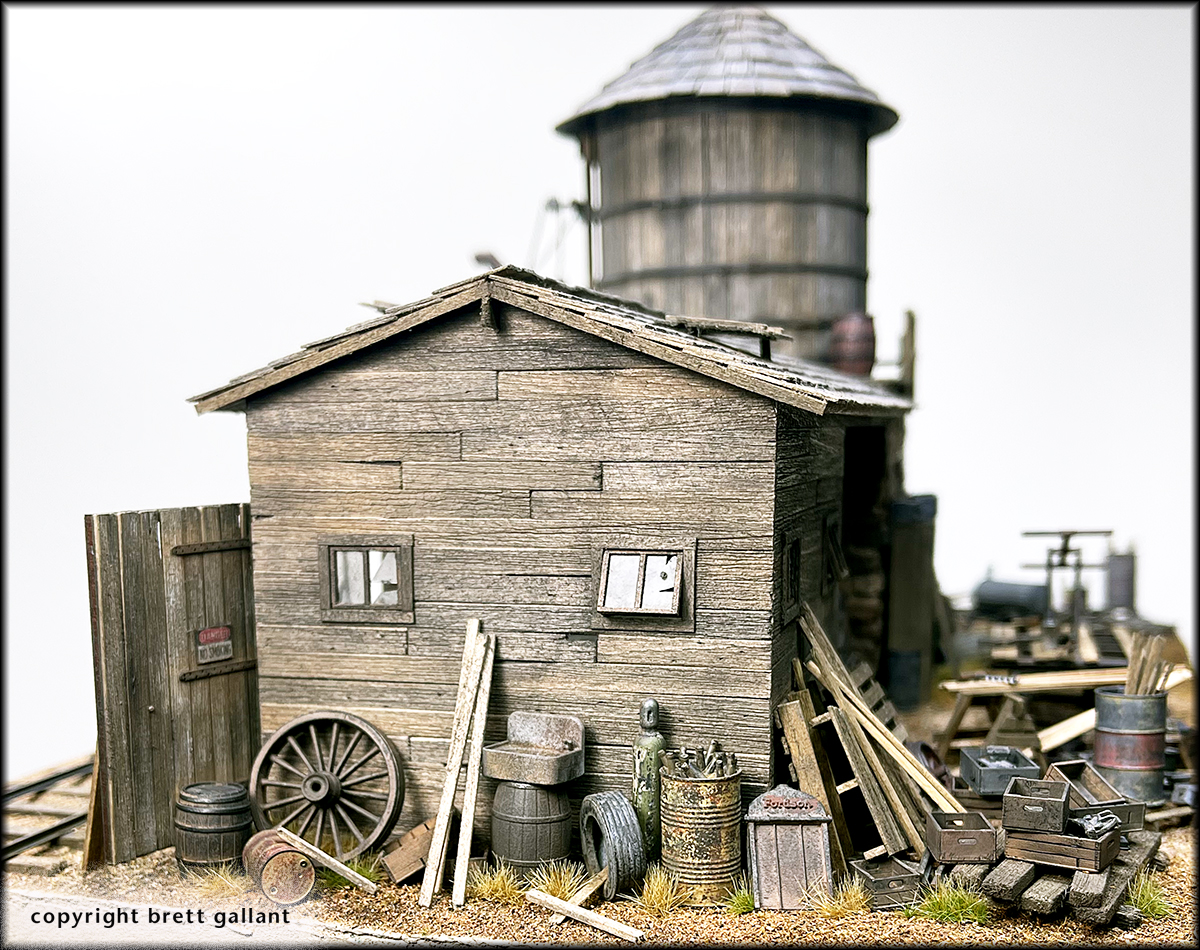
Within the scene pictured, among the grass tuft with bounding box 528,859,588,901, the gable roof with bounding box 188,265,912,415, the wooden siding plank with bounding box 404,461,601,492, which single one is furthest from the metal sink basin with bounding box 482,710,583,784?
the gable roof with bounding box 188,265,912,415

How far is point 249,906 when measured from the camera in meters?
9.63

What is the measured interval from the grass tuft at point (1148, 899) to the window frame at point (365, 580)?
644 centimetres

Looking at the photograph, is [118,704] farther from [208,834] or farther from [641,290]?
[641,290]

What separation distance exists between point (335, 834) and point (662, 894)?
305 centimetres

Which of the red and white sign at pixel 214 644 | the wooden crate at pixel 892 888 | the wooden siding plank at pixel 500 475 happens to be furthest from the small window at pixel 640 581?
the red and white sign at pixel 214 644

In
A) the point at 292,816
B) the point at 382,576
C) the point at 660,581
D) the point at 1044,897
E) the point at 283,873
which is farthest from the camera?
the point at 382,576

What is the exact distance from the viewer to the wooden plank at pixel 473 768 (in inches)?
376

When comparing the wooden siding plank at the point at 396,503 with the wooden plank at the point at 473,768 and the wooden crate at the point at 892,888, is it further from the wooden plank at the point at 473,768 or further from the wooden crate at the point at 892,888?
the wooden crate at the point at 892,888

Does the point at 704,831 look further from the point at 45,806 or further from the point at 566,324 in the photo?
the point at 45,806

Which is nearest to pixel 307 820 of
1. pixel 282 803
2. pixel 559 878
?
pixel 282 803

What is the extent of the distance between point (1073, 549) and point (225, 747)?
399 inches

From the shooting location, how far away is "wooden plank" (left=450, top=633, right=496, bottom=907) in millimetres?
9555

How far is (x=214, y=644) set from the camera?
36.7 feet

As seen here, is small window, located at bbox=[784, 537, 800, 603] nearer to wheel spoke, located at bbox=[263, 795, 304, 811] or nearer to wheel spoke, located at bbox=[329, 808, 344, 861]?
wheel spoke, located at bbox=[329, 808, 344, 861]
